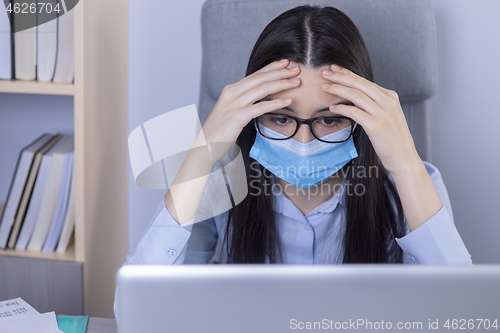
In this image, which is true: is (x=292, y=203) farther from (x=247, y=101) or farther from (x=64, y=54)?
(x=64, y=54)

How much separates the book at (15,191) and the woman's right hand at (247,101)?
58 centimetres

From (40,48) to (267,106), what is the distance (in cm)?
64

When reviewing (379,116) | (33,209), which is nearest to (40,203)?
(33,209)

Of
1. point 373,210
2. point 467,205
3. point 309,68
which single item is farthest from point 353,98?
point 467,205

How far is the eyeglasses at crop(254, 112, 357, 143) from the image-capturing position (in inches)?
35.0

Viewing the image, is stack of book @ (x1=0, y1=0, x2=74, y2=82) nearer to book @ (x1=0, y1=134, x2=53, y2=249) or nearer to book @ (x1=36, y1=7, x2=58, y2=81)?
book @ (x1=36, y1=7, x2=58, y2=81)

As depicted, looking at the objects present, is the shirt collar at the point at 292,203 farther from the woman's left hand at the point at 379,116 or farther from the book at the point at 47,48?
the book at the point at 47,48

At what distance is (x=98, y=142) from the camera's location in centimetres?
119

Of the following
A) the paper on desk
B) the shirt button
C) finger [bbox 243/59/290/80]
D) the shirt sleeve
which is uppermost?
finger [bbox 243/59/290/80]

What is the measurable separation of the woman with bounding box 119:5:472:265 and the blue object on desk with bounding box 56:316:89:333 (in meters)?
0.15

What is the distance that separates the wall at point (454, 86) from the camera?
1334mm

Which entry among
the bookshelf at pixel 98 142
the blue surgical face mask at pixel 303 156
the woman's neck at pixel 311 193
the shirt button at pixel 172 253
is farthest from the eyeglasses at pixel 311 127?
the bookshelf at pixel 98 142

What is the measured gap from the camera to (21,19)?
3.55ft

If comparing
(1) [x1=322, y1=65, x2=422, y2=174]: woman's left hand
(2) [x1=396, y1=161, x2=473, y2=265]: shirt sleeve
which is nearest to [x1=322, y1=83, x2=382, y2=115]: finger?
(1) [x1=322, y1=65, x2=422, y2=174]: woman's left hand
